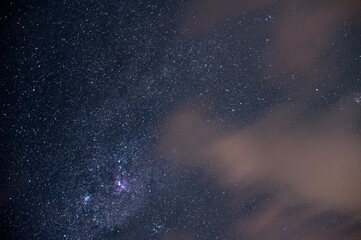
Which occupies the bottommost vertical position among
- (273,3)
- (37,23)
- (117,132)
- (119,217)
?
(119,217)

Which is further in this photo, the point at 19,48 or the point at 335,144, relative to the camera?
the point at 335,144

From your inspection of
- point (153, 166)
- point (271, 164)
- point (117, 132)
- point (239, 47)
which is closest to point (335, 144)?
point (271, 164)

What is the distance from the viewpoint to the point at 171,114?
4.05ft

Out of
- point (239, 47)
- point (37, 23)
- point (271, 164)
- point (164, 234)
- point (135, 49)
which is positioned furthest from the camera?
point (271, 164)

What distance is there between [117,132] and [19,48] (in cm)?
55

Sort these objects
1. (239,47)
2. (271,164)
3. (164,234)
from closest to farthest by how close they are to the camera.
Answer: (239,47) → (164,234) → (271,164)

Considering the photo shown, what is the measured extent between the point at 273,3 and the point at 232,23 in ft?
0.83

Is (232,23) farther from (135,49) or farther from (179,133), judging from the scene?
(179,133)

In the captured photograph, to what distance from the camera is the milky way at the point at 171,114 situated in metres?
1.06

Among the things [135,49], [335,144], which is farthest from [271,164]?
[135,49]

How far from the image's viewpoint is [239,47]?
1236 mm

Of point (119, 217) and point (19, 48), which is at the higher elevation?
point (19, 48)

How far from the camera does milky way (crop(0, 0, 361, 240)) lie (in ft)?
3.48

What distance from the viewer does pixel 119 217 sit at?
1253mm
